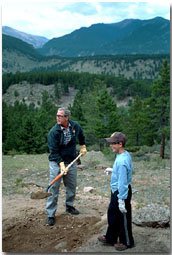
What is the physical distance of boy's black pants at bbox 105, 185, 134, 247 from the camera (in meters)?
3.59

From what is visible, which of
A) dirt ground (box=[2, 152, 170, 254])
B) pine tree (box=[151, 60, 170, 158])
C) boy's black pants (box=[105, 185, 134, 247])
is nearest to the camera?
boy's black pants (box=[105, 185, 134, 247])

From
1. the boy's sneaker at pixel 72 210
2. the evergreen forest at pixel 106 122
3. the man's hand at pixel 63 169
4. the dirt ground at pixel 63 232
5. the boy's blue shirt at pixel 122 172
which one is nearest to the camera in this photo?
the boy's blue shirt at pixel 122 172

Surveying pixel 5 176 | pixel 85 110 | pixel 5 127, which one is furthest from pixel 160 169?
pixel 5 127

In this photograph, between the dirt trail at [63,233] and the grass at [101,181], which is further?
the grass at [101,181]

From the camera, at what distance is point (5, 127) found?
3291 cm

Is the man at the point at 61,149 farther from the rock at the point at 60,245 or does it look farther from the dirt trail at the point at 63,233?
the rock at the point at 60,245

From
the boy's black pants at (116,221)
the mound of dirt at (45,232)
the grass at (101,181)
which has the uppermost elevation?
the boy's black pants at (116,221)

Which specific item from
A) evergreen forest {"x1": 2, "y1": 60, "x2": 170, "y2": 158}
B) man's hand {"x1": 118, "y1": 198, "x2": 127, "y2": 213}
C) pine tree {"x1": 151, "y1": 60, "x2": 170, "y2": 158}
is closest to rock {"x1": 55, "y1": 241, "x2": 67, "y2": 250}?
man's hand {"x1": 118, "y1": 198, "x2": 127, "y2": 213}

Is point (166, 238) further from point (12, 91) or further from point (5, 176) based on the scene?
point (12, 91)

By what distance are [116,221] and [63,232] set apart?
1.16m

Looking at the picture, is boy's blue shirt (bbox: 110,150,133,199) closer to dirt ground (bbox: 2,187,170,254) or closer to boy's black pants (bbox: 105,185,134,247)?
boy's black pants (bbox: 105,185,134,247)

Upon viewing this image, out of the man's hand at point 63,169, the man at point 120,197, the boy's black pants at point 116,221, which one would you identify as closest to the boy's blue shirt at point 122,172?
the man at point 120,197

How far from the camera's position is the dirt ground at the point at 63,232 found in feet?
12.6

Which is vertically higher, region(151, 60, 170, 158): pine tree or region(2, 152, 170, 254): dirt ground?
region(151, 60, 170, 158): pine tree
